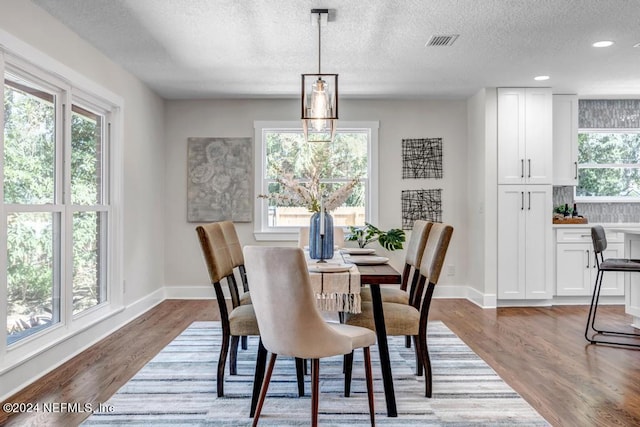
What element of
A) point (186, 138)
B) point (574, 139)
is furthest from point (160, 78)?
point (574, 139)

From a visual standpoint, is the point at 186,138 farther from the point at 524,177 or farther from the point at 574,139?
the point at 574,139

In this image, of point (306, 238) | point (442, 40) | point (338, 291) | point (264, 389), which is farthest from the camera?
point (306, 238)

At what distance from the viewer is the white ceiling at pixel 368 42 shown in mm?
3125

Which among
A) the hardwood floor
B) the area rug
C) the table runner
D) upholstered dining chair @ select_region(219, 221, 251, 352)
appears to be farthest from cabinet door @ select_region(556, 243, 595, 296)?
the table runner

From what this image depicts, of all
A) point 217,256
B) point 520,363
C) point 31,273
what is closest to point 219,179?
point 31,273

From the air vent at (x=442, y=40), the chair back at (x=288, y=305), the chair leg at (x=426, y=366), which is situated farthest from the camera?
the air vent at (x=442, y=40)

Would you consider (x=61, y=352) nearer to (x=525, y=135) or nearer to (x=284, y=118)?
(x=284, y=118)

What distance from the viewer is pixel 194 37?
144 inches

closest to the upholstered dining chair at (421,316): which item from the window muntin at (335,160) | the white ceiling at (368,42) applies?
the white ceiling at (368,42)

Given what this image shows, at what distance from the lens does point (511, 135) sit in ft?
17.3

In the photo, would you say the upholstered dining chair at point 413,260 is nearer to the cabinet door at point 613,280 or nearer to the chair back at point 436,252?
the chair back at point 436,252

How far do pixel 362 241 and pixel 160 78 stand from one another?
2.71m

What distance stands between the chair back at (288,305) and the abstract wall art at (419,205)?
374cm

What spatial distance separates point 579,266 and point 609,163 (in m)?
1.43
